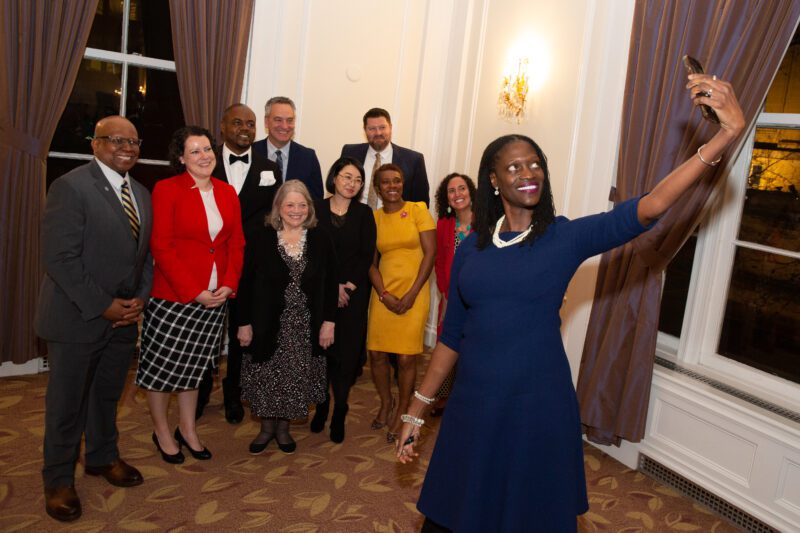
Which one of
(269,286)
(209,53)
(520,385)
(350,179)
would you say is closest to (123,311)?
(269,286)

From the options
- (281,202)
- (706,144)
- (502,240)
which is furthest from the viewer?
(281,202)

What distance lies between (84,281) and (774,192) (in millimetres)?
3468

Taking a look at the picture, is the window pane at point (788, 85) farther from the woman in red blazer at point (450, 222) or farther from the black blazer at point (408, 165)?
the black blazer at point (408, 165)

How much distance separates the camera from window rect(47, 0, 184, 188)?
16.3 feet

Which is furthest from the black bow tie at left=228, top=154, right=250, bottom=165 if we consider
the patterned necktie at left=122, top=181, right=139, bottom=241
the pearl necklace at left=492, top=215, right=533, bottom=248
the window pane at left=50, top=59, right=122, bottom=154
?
the pearl necklace at left=492, top=215, right=533, bottom=248

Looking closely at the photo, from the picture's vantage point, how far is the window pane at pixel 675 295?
4.10 meters

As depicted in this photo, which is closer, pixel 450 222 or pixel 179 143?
pixel 179 143

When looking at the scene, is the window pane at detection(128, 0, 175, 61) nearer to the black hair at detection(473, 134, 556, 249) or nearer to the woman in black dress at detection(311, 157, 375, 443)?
the woman in black dress at detection(311, 157, 375, 443)

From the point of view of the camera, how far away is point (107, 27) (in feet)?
16.4

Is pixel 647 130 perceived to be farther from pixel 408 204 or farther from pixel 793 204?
pixel 408 204

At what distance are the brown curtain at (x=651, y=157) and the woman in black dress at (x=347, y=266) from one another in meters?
1.42

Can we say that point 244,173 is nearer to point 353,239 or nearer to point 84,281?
point 353,239

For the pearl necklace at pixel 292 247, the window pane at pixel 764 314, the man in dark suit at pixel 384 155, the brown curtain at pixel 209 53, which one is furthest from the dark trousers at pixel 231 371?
the window pane at pixel 764 314

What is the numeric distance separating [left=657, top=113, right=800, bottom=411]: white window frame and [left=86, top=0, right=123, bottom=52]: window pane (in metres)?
4.31
